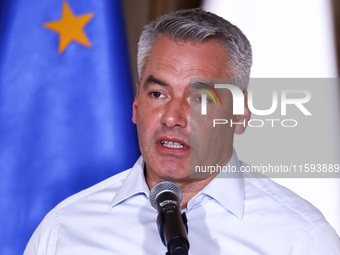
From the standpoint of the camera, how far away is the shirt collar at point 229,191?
67.1 inches

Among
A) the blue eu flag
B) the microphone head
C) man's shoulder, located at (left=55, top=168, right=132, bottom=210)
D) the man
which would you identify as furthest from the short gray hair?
the microphone head

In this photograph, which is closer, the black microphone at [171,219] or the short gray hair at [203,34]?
the black microphone at [171,219]

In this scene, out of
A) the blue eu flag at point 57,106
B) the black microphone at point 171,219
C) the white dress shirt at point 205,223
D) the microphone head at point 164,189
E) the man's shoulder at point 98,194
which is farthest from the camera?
the blue eu flag at point 57,106

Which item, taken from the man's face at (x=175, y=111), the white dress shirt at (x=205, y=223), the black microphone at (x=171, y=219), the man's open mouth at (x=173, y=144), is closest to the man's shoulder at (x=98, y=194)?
the white dress shirt at (x=205, y=223)

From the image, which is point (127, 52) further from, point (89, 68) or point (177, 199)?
point (177, 199)

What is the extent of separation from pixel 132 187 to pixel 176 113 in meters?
0.34

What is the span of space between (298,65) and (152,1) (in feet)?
2.91

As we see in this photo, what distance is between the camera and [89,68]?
8.11 feet

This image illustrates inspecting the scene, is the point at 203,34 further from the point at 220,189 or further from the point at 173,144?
the point at 220,189

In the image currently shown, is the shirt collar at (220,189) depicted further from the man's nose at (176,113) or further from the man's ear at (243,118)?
the man's nose at (176,113)

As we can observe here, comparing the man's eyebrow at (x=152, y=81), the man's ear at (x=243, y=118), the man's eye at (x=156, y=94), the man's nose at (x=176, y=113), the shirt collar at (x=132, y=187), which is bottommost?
the shirt collar at (x=132, y=187)

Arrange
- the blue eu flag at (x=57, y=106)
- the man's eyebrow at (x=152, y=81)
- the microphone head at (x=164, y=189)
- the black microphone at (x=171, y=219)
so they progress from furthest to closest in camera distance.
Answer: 1. the blue eu flag at (x=57, y=106)
2. the man's eyebrow at (x=152, y=81)
3. the microphone head at (x=164, y=189)
4. the black microphone at (x=171, y=219)

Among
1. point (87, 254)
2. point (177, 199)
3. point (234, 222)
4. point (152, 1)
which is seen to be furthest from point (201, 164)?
point (152, 1)

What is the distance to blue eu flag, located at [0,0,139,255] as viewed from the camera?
2406mm
